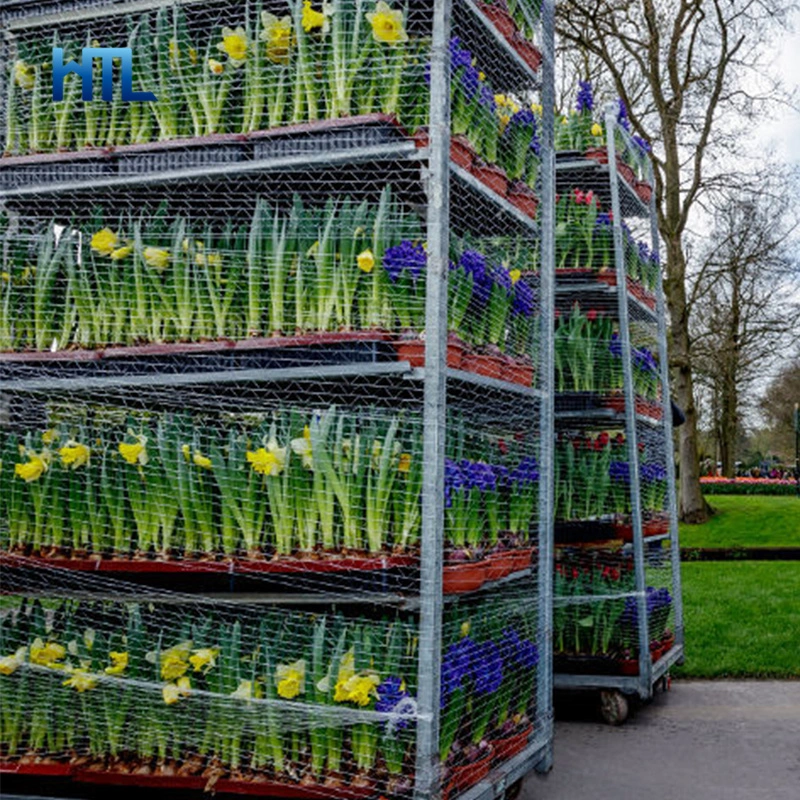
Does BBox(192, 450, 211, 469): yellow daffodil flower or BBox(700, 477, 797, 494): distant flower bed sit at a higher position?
BBox(700, 477, 797, 494): distant flower bed

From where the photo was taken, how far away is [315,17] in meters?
4.20

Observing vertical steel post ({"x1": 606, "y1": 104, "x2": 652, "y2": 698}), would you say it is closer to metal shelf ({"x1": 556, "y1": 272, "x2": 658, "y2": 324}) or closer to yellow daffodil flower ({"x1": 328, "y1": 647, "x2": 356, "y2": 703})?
metal shelf ({"x1": 556, "y1": 272, "x2": 658, "y2": 324})

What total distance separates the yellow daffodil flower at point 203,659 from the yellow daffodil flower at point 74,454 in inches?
32.4

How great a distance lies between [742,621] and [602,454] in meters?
3.37

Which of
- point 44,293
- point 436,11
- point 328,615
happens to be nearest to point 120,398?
point 44,293

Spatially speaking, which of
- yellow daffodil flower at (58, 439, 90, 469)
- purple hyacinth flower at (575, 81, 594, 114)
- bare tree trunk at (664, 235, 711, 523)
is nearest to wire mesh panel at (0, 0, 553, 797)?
yellow daffodil flower at (58, 439, 90, 469)

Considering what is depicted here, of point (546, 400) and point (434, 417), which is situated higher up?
point (546, 400)

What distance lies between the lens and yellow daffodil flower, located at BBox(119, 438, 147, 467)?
13.8 ft

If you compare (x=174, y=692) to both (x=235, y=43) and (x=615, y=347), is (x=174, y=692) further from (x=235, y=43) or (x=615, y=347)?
(x=615, y=347)

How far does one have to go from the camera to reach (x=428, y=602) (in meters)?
3.79

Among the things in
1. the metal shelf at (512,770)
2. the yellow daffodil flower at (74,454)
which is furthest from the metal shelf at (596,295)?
the yellow daffodil flower at (74,454)

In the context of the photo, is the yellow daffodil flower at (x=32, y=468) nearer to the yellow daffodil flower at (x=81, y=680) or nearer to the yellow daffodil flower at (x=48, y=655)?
the yellow daffodil flower at (x=48, y=655)

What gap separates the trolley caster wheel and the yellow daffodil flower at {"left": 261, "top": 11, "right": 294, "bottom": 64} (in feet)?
11.9

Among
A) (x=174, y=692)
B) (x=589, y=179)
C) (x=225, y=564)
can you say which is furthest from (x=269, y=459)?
(x=589, y=179)
